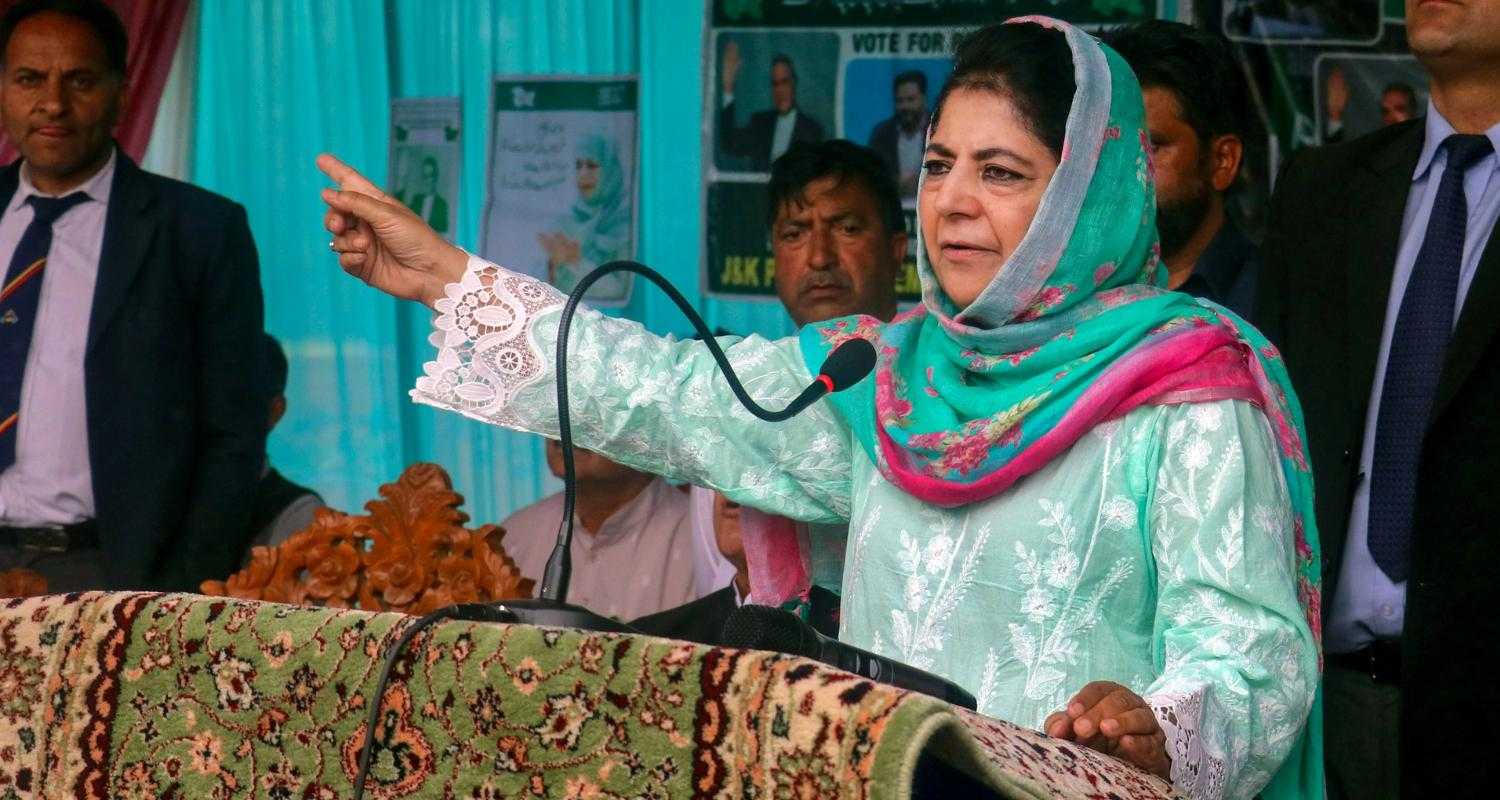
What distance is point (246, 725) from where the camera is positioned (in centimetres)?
152

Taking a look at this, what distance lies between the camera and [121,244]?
390 cm

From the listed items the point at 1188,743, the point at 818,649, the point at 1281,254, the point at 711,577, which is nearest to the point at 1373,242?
the point at 1281,254

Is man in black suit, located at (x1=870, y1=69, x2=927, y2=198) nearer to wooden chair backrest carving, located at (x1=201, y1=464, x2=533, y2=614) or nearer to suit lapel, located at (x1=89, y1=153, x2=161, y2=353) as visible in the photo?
suit lapel, located at (x1=89, y1=153, x2=161, y2=353)

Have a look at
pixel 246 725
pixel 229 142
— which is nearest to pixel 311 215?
pixel 229 142

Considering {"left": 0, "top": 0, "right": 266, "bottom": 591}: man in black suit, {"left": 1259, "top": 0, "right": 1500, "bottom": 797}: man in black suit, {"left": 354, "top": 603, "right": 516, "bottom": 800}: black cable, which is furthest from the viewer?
{"left": 0, "top": 0, "right": 266, "bottom": 591}: man in black suit

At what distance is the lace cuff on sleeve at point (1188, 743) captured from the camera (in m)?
1.54

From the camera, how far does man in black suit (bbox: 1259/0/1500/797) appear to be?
8.02 ft

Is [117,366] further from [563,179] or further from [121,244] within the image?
[563,179]

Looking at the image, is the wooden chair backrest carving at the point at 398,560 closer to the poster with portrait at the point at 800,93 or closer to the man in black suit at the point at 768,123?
the poster with portrait at the point at 800,93

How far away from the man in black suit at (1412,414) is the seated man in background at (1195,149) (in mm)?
220

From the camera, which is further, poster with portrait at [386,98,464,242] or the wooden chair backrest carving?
poster with portrait at [386,98,464,242]

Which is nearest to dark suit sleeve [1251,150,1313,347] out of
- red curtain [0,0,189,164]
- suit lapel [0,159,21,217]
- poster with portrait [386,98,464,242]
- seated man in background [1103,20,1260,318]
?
seated man in background [1103,20,1260,318]

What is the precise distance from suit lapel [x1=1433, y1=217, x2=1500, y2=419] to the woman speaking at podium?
25.7 inches

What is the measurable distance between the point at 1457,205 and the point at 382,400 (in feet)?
9.91
